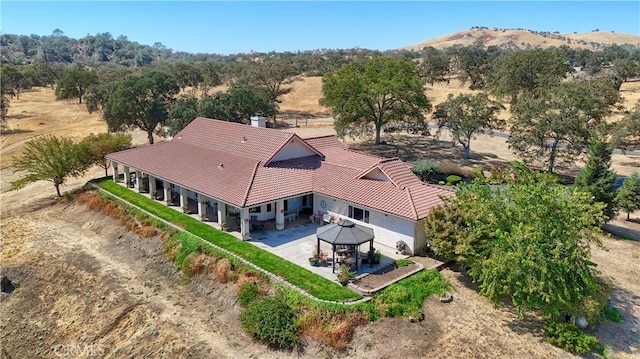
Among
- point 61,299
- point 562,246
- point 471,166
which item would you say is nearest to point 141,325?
point 61,299

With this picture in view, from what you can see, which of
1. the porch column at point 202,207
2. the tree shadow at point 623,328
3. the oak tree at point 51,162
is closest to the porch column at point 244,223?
the porch column at point 202,207

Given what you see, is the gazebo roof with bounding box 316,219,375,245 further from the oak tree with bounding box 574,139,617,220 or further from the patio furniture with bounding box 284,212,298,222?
the oak tree with bounding box 574,139,617,220

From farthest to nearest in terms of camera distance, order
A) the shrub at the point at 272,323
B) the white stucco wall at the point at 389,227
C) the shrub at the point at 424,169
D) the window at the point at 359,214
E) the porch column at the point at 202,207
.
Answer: the shrub at the point at 424,169
the porch column at the point at 202,207
the window at the point at 359,214
the white stucco wall at the point at 389,227
the shrub at the point at 272,323

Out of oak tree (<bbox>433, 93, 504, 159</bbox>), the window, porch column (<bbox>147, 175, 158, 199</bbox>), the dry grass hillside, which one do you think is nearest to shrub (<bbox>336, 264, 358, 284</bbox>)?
the window

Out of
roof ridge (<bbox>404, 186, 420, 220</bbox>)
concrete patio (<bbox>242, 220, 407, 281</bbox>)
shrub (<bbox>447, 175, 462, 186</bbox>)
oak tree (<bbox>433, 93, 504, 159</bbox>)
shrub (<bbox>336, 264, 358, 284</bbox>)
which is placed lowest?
concrete patio (<bbox>242, 220, 407, 281</bbox>)

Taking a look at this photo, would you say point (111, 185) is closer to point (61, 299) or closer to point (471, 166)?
point (61, 299)

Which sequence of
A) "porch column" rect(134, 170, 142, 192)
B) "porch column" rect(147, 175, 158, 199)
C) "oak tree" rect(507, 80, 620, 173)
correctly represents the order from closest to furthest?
"porch column" rect(147, 175, 158, 199), "porch column" rect(134, 170, 142, 192), "oak tree" rect(507, 80, 620, 173)

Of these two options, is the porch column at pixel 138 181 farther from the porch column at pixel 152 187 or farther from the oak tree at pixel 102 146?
the oak tree at pixel 102 146
